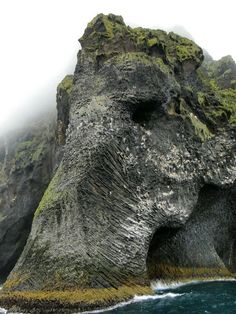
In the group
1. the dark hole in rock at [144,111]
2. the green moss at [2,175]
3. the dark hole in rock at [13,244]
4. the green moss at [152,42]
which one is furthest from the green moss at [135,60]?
the green moss at [2,175]

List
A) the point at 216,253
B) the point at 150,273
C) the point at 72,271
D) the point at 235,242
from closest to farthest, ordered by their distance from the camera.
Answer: the point at 72,271
the point at 150,273
the point at 216,253
the point at 235,242

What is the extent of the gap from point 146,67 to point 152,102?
367cm

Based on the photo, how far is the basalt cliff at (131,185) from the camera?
37500mm

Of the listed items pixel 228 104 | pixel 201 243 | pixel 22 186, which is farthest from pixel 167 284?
pixel 22 186

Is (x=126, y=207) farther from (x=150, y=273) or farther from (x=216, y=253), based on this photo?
(x=216, y=253)

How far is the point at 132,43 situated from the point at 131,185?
18.3 metres

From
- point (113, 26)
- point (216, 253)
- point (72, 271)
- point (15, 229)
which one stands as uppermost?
point (113, 26)

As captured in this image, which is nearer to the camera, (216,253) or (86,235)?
(86,235)

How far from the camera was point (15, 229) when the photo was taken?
70375 mm

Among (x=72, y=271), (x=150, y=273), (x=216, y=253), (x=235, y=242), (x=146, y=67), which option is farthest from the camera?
(x=235, y=242)

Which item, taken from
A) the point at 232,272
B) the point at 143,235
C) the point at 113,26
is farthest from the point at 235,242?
the point at 113,26

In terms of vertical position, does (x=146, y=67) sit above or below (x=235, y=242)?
above

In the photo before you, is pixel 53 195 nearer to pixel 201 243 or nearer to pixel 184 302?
pixel 184 302

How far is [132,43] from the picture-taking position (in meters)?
53.4
